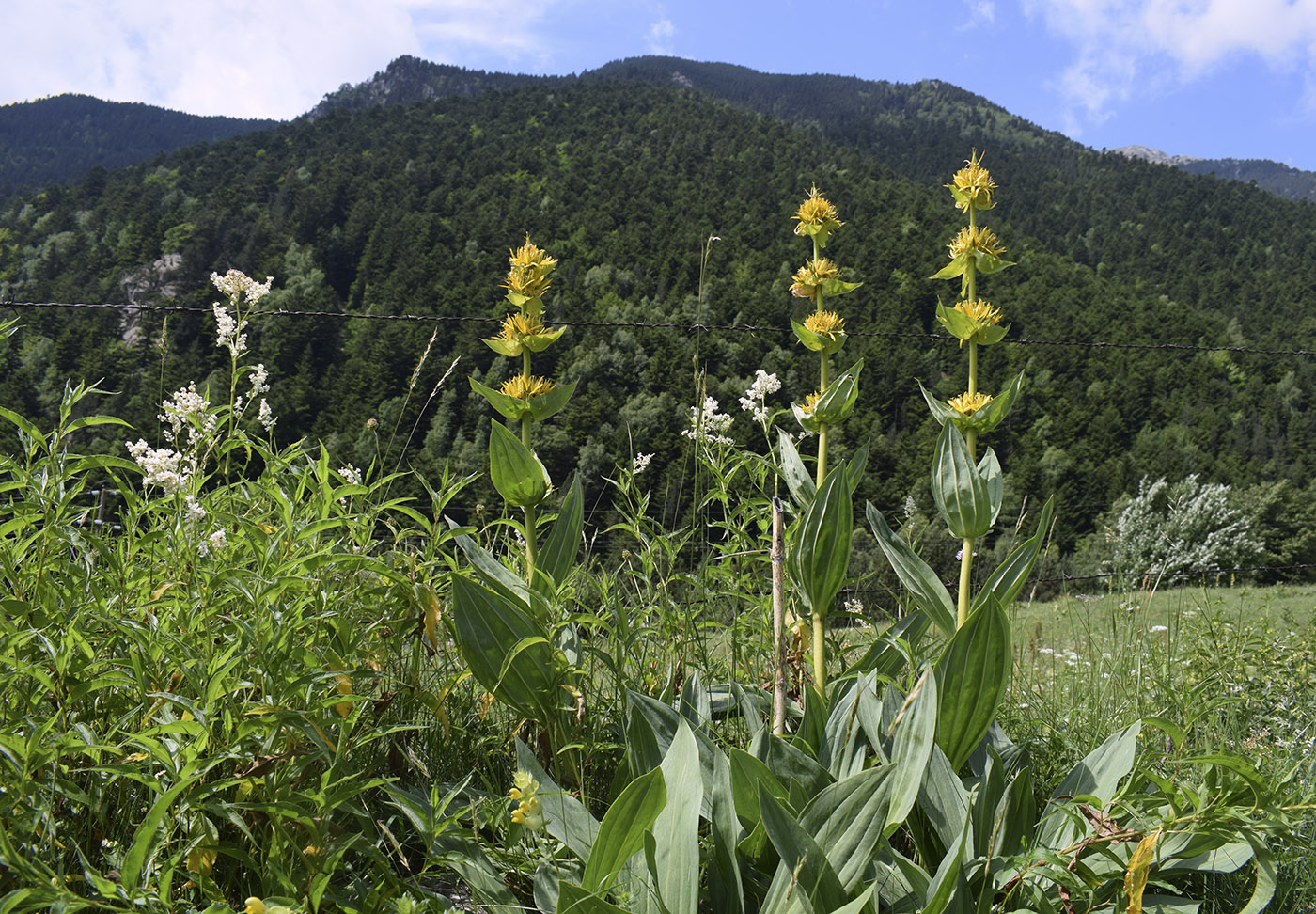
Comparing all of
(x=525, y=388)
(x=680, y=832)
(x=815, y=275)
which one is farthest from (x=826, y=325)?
(x=680, y=832)

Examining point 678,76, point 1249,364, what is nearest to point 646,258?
point 1249,364

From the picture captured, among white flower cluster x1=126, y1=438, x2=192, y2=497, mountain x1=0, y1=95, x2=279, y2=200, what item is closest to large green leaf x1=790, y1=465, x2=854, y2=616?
white flower cluster x1=126, y1=438, x2=192, y2=497

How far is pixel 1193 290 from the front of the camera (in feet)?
172

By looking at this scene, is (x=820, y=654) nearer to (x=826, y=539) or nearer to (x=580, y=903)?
(x=826, y=539)

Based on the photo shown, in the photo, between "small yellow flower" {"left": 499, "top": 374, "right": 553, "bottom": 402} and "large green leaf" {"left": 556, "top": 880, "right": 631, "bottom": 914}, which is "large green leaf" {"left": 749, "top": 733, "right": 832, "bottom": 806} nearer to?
"large green leaf" {"left": 556, "top": 880, "right": 631, "bottom": 914}

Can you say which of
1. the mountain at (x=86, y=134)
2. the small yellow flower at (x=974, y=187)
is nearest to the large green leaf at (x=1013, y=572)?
the small yellow flower at (x=974, y=187)

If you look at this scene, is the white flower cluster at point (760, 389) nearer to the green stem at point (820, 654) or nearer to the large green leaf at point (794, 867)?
the green stem at point (820, 654)

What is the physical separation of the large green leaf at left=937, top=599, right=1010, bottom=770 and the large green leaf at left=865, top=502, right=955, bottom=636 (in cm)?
13

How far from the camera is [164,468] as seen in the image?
1587 millimetres

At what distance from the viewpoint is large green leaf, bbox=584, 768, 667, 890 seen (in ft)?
3.56

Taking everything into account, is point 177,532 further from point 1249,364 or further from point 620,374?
point 1249,364

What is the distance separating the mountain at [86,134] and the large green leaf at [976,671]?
10624 cm

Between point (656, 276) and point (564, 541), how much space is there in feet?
159

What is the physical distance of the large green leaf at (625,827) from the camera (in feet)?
3.56
